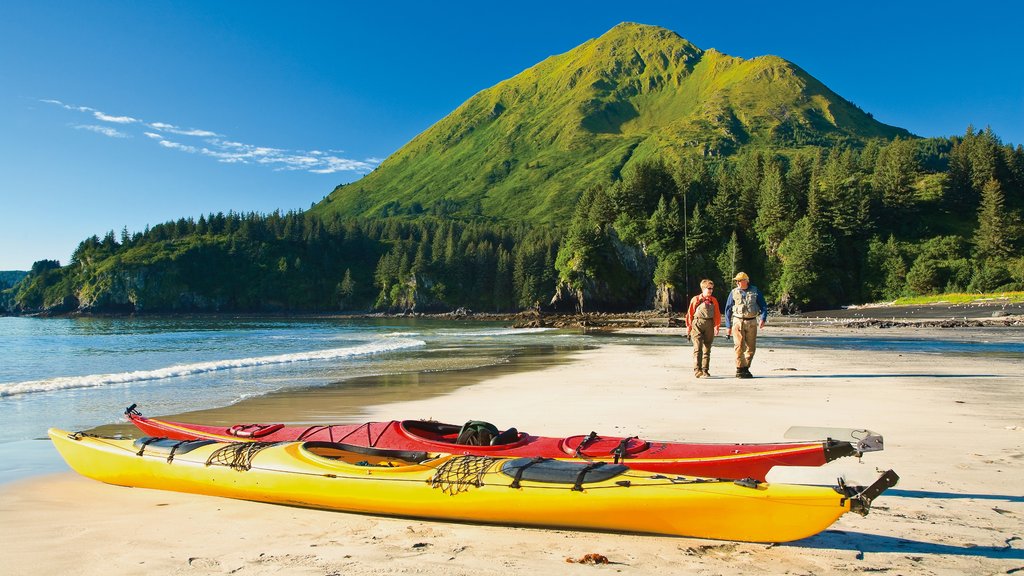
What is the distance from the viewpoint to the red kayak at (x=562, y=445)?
4.76m

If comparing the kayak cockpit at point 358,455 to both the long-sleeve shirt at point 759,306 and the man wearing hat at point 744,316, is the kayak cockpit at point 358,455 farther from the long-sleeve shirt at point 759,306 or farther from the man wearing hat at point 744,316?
the man wearing hat at point 744,316

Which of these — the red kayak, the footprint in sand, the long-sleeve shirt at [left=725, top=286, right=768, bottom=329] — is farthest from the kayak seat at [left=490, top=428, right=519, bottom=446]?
the long-sleeve shirt at [left=725, top=286, right=768, bottom=329]

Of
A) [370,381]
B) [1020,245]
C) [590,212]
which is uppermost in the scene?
[590,212]

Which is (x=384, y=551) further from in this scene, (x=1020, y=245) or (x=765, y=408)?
(x=1020, y=245)

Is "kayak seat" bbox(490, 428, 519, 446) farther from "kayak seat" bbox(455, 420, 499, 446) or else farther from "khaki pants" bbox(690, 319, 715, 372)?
"khaki pants" bbox(690, 319, 715, 372)

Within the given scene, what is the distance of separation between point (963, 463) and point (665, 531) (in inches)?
161

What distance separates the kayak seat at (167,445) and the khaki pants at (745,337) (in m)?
11.2

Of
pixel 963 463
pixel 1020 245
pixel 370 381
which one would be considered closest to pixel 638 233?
pixel 1020 245

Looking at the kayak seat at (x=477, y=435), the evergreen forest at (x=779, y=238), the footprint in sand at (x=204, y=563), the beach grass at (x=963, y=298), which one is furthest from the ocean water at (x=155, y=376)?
the evergreen forest at (x=779, y=238)

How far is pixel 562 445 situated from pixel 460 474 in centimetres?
126

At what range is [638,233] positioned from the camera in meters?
83.2

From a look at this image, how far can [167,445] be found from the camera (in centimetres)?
653

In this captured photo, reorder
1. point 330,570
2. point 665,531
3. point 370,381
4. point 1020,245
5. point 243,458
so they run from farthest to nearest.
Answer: point 1020,245, point 370,381, point 243,458, point 665,531, point 330,570

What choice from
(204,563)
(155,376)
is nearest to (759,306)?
(204,563)
